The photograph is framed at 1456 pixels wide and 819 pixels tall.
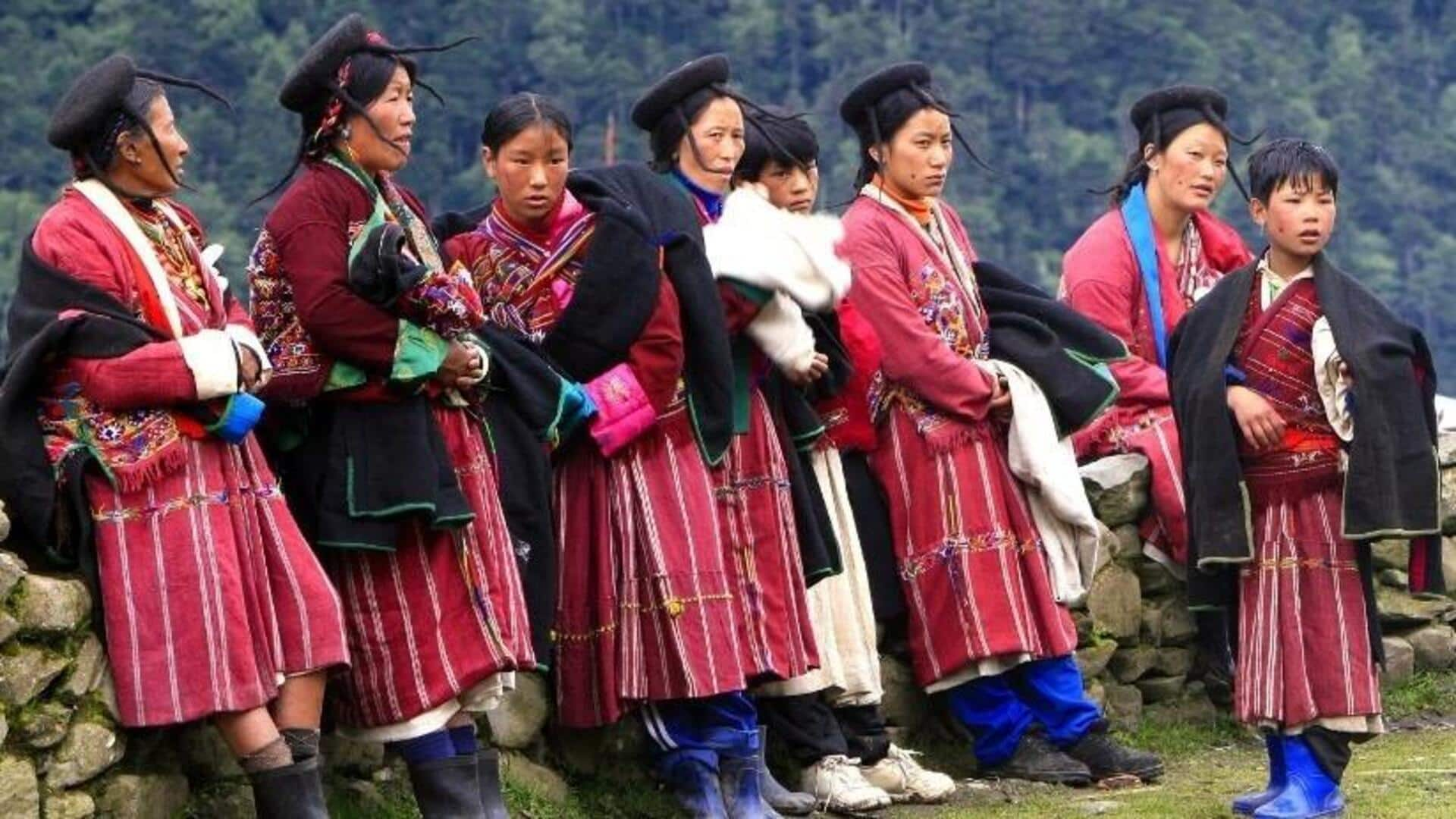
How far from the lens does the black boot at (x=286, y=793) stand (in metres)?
5.62

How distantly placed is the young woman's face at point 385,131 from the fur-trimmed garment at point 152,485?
1.83ft

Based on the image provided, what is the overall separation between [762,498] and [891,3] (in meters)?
65.3

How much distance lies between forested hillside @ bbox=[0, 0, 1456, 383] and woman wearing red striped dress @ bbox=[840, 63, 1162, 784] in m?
Result: 46.7

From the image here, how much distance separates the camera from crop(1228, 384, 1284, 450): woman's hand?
22.9 feet

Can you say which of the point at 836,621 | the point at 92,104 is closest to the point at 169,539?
the point at 92,104

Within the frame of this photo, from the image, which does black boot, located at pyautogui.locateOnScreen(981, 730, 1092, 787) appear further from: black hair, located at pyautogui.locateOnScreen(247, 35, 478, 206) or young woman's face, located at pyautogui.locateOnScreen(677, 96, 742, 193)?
black hair, located at pyautogui.locateOnScreen(247, 35, 478, 206)

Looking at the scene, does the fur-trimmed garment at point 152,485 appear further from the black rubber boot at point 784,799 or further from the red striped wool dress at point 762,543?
the black rubber boot at point 784,799

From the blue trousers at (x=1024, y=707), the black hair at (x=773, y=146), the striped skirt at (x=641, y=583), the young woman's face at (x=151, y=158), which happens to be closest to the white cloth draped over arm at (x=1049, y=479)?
the blue trousers at (x=1024, y=707)

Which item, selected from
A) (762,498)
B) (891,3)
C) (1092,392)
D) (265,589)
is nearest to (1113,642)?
(1092,392)

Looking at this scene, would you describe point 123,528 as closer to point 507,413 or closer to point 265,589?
point 265,589

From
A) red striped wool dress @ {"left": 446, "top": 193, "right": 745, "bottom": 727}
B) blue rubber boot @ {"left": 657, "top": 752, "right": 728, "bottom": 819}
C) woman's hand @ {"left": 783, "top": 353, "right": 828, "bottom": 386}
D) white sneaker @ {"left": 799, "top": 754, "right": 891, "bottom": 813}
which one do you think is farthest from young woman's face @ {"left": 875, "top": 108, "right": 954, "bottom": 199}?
blue rubber boot @ {"left": 657, "top": 752, "right": 728, "bottom": 819}

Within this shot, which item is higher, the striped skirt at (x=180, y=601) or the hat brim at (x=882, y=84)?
the hat brim at (x=882, y=84)

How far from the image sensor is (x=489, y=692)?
19.9 feet

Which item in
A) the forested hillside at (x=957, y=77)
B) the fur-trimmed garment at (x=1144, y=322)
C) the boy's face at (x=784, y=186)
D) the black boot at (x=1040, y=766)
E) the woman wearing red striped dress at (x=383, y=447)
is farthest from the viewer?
the forested hillside at (x=957, y=77)
